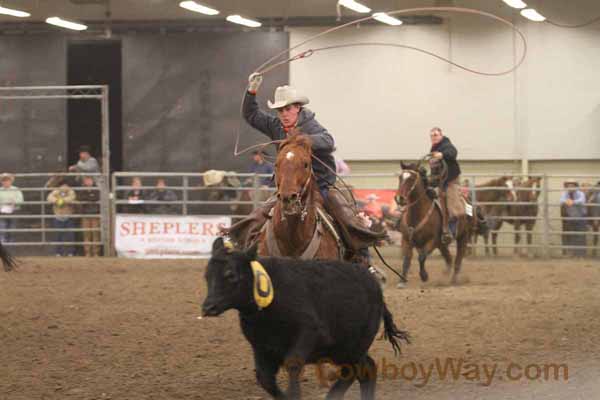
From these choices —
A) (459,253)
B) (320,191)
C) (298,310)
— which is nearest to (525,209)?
(459,253)

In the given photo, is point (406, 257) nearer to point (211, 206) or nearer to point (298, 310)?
point (211, 206)

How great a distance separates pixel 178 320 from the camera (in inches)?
377

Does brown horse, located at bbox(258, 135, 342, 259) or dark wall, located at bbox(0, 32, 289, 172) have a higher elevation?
dark wall, located at bbox(0, 32, 289, 172)

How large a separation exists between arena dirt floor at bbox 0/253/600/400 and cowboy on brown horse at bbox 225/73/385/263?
0.94 meters

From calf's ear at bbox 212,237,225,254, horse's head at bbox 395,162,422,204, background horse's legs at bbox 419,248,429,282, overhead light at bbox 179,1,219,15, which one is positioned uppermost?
overhead light at bbox 179,1,219,15

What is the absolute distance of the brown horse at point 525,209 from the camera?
19.3 m

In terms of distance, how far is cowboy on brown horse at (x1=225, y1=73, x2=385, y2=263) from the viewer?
7145 mm

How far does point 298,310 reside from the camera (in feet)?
17.3

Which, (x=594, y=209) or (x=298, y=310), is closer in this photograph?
(x=298, y=310)

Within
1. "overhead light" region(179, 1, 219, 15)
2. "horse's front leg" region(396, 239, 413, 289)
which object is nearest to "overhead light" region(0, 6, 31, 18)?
"overhead light" region(179, 1, 219, 15)

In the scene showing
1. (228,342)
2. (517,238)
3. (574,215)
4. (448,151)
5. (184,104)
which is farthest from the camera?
(184,104)

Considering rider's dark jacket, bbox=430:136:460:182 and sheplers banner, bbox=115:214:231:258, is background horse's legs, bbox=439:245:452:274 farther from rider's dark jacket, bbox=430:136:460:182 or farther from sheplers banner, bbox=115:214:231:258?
sheplers banner, bbox=115:214:231:258

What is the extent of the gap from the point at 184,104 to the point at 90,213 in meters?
4.12

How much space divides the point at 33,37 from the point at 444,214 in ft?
36.0
